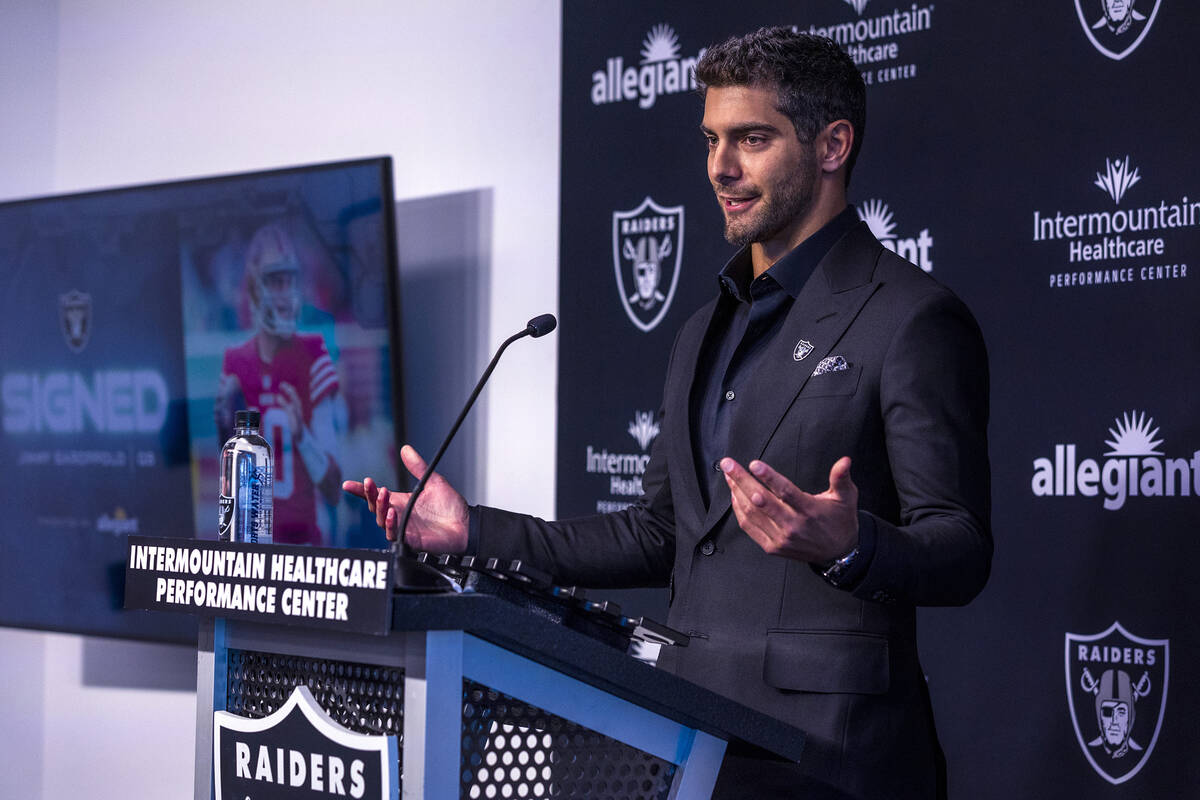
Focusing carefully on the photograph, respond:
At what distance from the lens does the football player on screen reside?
3.74m

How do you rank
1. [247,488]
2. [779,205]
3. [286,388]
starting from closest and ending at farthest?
[247,488] → [779,205] → [286,388]

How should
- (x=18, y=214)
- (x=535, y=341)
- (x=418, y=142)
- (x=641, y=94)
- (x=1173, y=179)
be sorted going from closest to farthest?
(x=1173, y=179)
(x=641, y=94)
(x=535, y=341)
(x=418, y=142)
(x=18, y=214)

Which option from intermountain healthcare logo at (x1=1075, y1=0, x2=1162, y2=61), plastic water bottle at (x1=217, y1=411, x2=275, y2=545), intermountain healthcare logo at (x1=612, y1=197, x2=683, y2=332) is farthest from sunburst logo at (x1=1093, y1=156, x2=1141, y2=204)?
plastic water bottle at (x1=217, y1=411, x2=275, y2=545)

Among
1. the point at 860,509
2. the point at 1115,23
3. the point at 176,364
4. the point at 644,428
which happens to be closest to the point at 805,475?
the point at 860,509

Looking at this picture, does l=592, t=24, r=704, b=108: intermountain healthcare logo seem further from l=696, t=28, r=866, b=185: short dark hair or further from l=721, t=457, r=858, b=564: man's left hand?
l=721, t=457, r=858, b=564: man's left hand

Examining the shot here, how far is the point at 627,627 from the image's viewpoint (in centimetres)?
148

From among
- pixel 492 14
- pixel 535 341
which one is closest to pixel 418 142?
pixel 492 14

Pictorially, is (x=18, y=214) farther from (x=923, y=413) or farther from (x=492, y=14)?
(x=923, y=413)

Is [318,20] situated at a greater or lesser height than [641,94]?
greater

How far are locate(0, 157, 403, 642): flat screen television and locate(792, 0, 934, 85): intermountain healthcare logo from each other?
1280 millimetres

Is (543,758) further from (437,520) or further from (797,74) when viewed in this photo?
(797,74)

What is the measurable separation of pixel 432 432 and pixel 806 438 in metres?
2.15

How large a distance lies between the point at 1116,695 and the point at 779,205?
1279 millimetres

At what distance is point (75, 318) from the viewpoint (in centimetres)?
432
